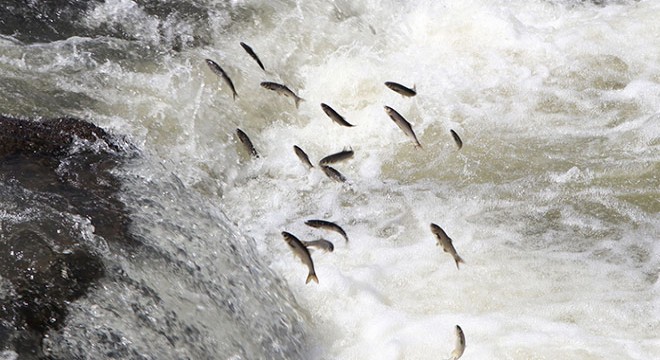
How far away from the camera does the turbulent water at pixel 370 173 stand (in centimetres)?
430

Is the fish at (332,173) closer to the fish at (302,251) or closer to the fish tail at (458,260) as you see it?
the fish tail at (458,260)

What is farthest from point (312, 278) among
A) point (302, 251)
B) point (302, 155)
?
point (302, 155)

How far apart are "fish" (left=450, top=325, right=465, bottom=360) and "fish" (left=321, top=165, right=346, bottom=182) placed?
5.28 feet

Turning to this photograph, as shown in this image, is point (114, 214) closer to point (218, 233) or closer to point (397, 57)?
point (218, 233)

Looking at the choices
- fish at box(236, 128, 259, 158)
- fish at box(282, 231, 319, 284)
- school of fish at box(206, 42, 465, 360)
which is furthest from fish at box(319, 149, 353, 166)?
fish at box(282, 231, 319, 284)

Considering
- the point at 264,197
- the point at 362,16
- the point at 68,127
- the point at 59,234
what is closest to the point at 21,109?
the point at 68,127

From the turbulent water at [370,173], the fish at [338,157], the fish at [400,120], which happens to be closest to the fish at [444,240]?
the turbulent water at [370,173]

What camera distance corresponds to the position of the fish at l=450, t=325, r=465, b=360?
446 cm

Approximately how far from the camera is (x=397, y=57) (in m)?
7.96

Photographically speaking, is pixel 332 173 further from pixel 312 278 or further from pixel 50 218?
pixel 50 218

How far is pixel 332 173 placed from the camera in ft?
19.5

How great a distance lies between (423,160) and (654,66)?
7.99 feet

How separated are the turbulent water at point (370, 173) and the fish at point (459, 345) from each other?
6 centimetres

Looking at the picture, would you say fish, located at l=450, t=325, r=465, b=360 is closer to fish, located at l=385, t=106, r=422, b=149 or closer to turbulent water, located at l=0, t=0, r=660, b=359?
turbulent water, located at l=0, t=0, r=660, b=359
